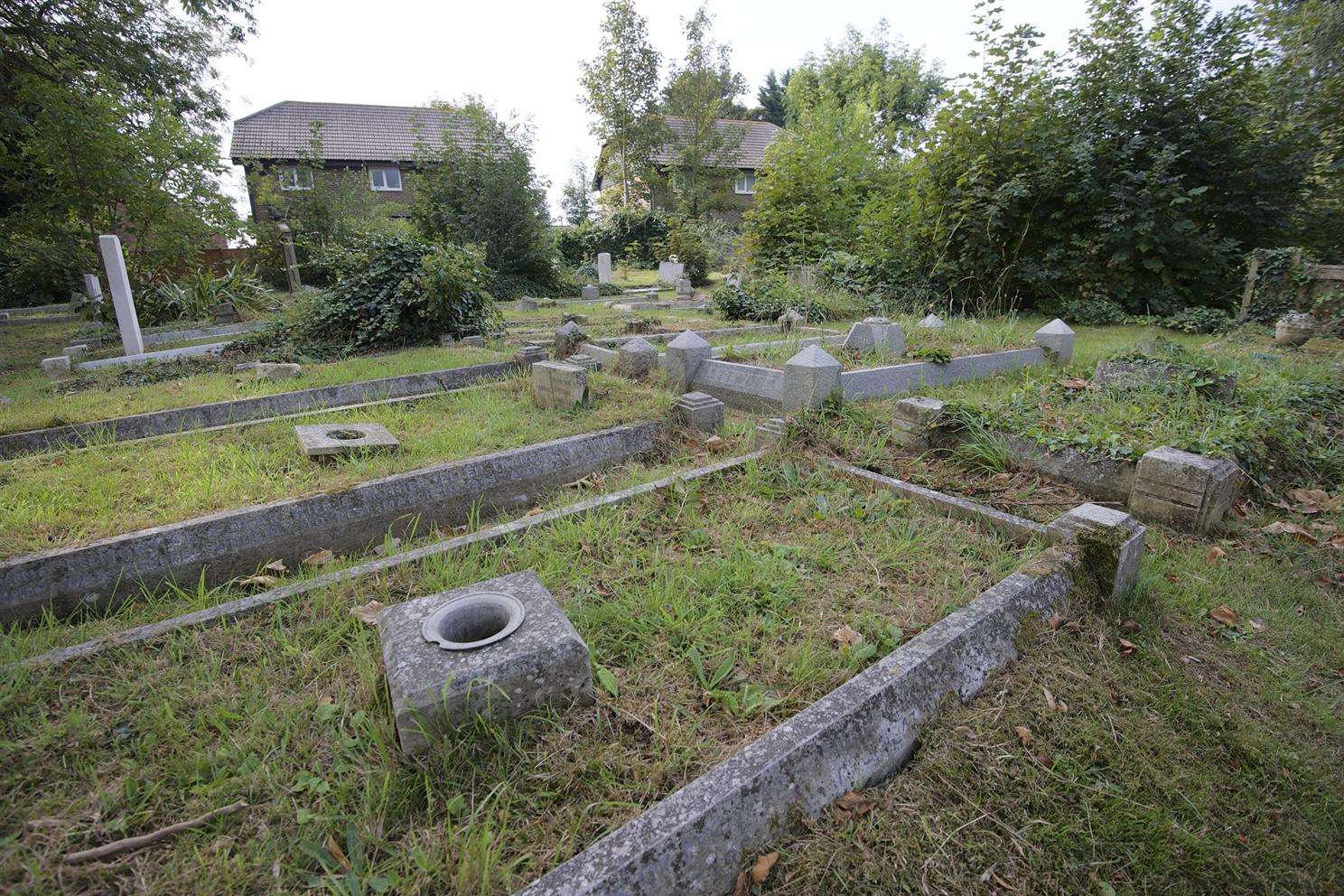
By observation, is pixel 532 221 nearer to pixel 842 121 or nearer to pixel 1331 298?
pixel 842 121

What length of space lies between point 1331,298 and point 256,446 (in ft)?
35.2

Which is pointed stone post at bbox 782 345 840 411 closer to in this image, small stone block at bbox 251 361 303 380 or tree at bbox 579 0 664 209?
small stone block at bbox 251 361 303 380

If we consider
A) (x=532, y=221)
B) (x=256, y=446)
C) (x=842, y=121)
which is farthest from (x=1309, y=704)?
(x=532, y=221)

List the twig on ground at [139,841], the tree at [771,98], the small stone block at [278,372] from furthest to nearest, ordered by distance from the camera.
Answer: the tree at [771,98] < the small stone block at [278,372] < the twig on ground at [139,841]

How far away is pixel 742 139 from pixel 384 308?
913 inches

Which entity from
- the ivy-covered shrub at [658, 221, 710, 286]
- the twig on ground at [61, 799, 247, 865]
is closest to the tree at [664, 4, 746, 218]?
the ivy-covered shrub at [658, 221, 710, 286]

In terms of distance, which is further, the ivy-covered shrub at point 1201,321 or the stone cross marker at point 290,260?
the stone cross marker at point 290,260

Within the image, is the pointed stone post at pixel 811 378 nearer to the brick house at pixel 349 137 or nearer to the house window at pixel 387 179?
the brick house at pixel 349 137

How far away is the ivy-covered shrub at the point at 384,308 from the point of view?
303 inches

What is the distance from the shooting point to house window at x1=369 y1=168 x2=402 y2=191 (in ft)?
89.1

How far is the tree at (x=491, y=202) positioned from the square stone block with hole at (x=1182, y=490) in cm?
1418

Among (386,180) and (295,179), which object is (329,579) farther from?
(386,180)

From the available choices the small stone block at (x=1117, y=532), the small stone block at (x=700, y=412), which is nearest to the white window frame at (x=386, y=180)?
the small stone block at (x=700, y=412)

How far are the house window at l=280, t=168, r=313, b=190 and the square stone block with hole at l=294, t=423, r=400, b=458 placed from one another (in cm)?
1548
